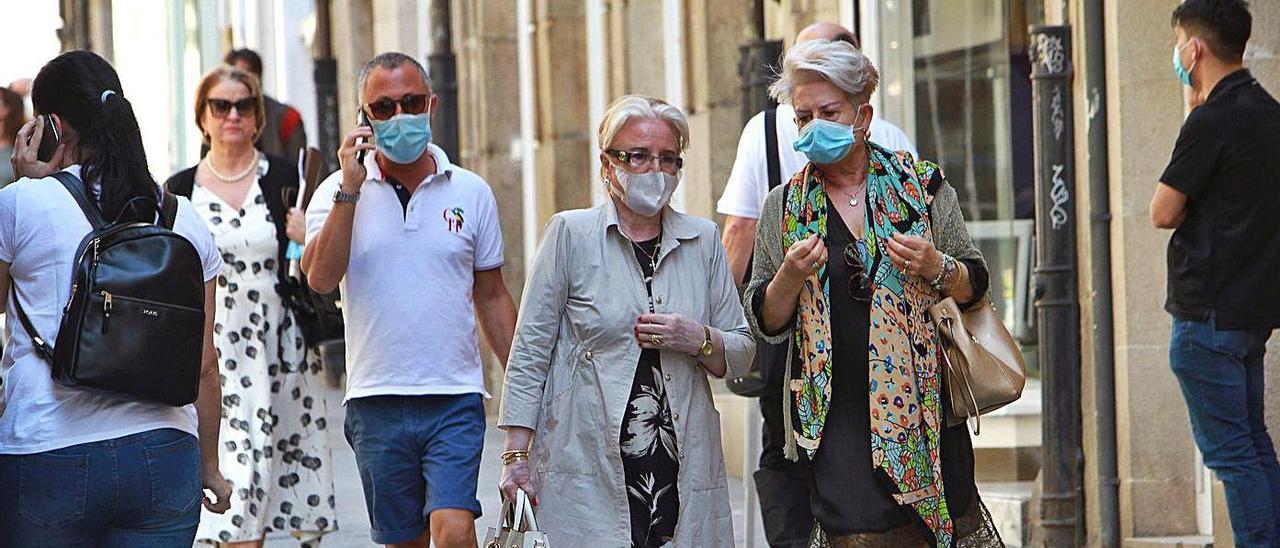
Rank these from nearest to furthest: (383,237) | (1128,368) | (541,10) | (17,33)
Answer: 1. (383,237)
2. (1128,368)
3. (541,10)
4. (17,33)

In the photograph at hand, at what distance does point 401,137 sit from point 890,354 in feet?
5.65

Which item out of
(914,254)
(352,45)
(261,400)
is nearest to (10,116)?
(261,400)

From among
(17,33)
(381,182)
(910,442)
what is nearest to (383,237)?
(381,182)

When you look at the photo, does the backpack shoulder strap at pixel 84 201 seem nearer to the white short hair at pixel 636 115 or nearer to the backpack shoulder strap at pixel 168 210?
the backpack shoulder strap at pixel 168 210

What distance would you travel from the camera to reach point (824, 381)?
18.0 feet

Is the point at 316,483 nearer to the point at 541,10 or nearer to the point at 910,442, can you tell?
the point at 910,442

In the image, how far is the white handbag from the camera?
17.6 feet

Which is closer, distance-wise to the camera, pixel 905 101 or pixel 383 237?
pixel 383 237

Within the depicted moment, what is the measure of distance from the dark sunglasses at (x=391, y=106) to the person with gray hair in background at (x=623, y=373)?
3.39ft

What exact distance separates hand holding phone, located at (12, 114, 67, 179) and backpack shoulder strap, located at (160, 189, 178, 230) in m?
0.24

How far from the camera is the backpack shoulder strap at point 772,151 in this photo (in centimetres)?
703

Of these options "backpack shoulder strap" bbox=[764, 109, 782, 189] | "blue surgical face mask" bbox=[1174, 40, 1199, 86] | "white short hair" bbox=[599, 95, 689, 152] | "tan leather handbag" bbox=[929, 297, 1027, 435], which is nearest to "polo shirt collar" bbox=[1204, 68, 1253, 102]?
"blue surgical face mask" bbox=[1174, 40, 1199, 86]

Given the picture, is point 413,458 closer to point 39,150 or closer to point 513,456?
point 513,456

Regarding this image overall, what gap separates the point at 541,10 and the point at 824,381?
1010cm
